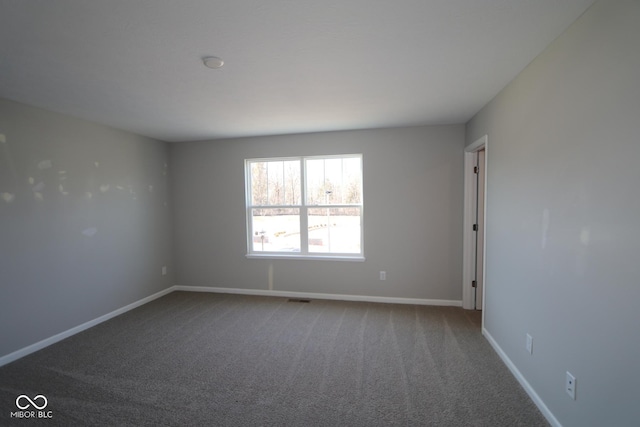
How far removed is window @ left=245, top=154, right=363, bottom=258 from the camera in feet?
13.5

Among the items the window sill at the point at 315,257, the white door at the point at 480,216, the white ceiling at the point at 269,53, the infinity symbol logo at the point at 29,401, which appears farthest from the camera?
the window sill at the point at 315,257

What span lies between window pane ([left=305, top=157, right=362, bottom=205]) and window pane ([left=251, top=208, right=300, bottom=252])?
417 mm

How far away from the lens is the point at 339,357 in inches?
104

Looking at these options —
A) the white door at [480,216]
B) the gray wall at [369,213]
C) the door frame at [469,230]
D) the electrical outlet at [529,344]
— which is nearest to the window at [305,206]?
the gray wall at [369,213]

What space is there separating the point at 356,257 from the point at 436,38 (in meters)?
2.91

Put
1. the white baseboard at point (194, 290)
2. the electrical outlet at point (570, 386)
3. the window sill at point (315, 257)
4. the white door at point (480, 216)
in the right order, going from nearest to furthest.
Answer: the electrical outlet at point (570, 386) → the white baseboard at point (194, 290) → the white door at point (480, 216) → the window sill at point (315, 257)

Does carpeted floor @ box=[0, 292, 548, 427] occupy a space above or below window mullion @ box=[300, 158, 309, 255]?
below

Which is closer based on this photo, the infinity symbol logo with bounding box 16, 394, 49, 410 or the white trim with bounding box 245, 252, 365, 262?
the infinity symbol logo with bounding box 16, 394, 49, 410

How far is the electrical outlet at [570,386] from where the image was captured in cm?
161

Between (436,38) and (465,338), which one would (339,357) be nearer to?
(465,338)

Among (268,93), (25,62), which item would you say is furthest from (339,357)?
(25,62)

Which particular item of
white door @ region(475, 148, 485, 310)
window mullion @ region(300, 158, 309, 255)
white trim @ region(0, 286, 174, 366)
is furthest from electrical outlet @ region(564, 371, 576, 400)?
white trim @ region(0, 286, 174, 366)

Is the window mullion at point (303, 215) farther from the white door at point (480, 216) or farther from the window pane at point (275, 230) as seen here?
the white door at point (480, 216)

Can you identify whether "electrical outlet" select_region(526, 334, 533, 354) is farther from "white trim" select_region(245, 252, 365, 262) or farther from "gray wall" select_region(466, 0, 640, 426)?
"white trim" select_region(245, 252, 365, 262)
